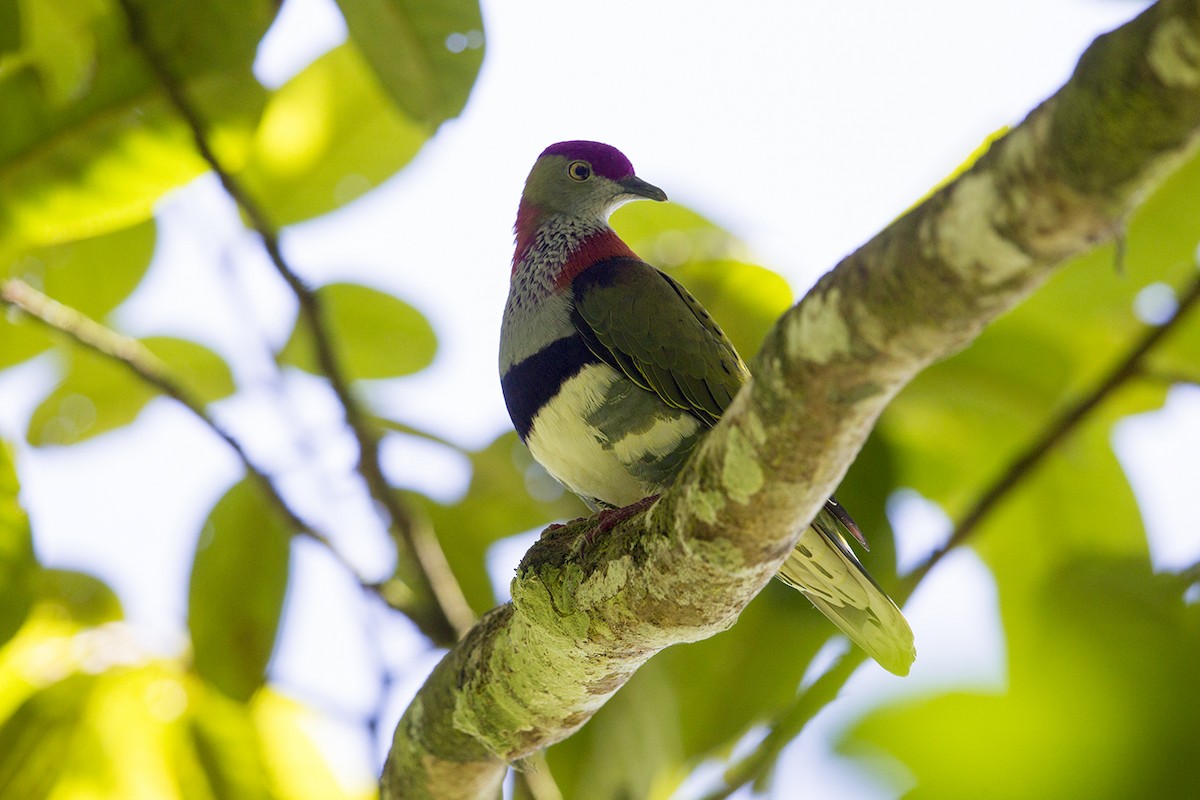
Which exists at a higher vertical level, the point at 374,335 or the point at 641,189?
the point at 641,189

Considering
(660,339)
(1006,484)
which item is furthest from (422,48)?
(1006,484)

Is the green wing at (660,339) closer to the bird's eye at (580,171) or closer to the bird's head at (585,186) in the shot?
the bird's head at (585,186)

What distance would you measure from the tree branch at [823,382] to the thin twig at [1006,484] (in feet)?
2.19

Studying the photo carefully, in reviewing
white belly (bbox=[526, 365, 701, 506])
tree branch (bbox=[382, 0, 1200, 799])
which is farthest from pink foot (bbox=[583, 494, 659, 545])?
white belly (bbox=[526, 365, 701, 506])

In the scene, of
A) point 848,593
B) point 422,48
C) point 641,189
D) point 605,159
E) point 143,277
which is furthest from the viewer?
point 143,277

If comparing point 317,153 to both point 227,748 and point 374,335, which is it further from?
point 227,748

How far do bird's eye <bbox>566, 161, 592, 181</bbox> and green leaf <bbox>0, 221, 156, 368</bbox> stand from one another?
1.55m

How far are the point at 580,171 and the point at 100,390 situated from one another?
6.79 ft

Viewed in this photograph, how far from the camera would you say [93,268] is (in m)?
4.10

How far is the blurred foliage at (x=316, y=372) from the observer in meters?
3.46

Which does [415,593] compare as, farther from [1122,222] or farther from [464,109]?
[1122,222]

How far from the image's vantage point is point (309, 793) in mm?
3873

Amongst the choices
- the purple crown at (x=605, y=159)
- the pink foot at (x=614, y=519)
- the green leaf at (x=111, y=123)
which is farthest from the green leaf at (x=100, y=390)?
the pink foot at (x=614, y=519)

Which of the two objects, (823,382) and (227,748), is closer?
(823,382)
